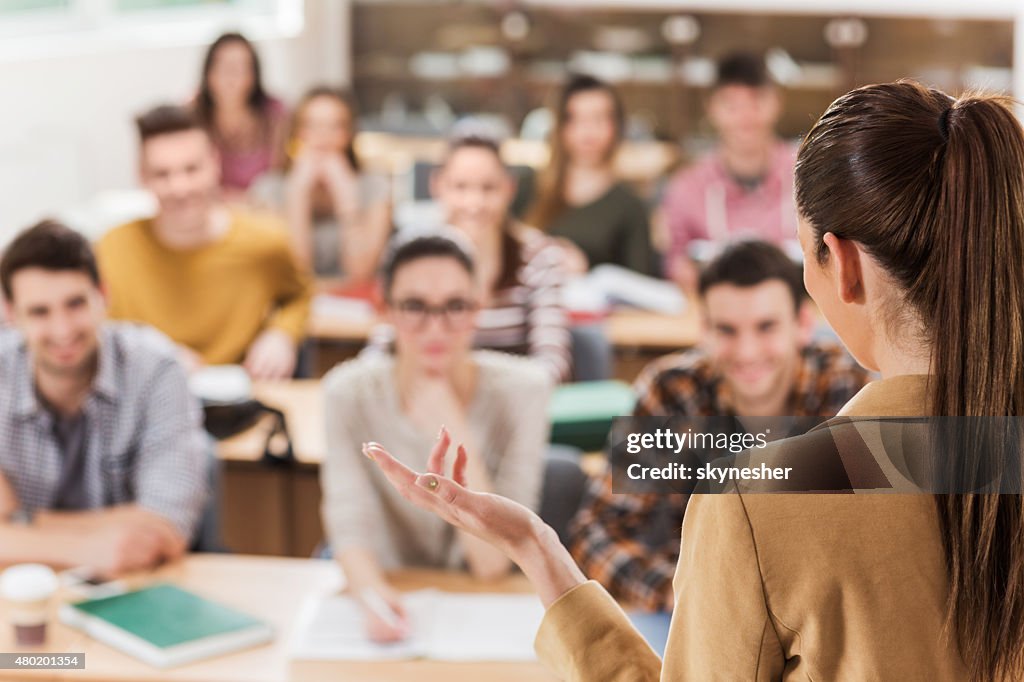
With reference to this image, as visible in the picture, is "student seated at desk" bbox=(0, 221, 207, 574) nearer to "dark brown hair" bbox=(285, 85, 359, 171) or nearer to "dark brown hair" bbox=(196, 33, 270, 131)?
"dark brown hair" bbox=(285, 85, 359, 171)

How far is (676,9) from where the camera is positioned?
7215mm

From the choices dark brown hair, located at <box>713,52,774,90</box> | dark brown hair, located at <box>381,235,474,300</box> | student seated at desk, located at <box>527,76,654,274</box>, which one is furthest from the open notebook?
dark brown hair, located at <box>713,52,774,90</box>

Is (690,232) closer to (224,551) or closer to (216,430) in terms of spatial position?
(216,430)

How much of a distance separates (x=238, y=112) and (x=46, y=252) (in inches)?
112

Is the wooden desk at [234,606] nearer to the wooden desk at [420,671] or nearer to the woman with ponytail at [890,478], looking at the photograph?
the wooden desk at [420,671]

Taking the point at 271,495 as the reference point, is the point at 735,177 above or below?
above

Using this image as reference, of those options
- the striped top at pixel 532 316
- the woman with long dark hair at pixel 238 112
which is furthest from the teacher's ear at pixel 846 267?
the woman with long dark hair at pixel 238 112

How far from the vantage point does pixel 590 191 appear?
14.5 ft

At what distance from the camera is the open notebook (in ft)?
5.65

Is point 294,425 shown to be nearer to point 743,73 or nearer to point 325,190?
point 325,190

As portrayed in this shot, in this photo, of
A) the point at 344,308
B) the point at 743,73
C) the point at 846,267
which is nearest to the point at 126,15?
the point at 344,308

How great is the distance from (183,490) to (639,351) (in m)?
1.83

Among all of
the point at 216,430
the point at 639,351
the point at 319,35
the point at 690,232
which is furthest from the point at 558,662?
the point at 319,35

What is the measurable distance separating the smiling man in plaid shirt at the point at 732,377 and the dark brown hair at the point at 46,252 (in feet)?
3.32
